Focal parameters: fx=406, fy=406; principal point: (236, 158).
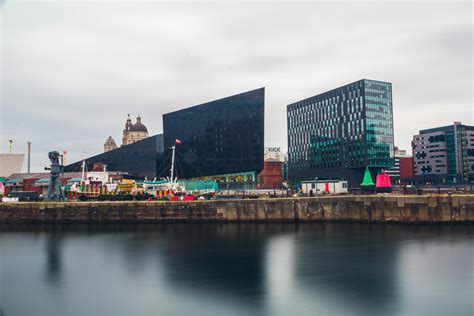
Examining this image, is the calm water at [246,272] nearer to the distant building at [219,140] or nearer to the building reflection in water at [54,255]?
the building reflection in water at [54,255]

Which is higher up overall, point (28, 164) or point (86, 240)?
point (28, 164)

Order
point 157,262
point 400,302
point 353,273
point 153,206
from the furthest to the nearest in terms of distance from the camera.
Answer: point 153,206
point 157,262
point 353,273
point 400,302

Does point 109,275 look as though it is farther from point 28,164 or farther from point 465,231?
point 28,164

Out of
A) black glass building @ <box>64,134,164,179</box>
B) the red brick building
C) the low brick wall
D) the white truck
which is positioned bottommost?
the low brick wall

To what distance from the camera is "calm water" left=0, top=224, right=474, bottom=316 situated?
93.3 feet

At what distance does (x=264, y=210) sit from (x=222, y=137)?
52515 mm

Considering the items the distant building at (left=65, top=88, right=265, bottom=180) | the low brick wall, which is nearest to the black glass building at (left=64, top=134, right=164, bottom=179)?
the distant building at (left=65, top=88, right=265, bottom=180)

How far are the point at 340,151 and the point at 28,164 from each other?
128149 millimetres

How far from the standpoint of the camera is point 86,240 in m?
57.2

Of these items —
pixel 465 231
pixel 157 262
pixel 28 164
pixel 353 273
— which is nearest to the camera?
pixel 353 273

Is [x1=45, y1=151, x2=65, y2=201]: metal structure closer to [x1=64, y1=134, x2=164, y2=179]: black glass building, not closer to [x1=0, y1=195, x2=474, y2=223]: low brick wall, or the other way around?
[x1=0, y1=195, x2=474, y2=223]: low brick wall

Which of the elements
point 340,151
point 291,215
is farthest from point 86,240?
point 340,151

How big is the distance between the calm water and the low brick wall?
2.31 metres

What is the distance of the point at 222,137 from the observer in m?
116
